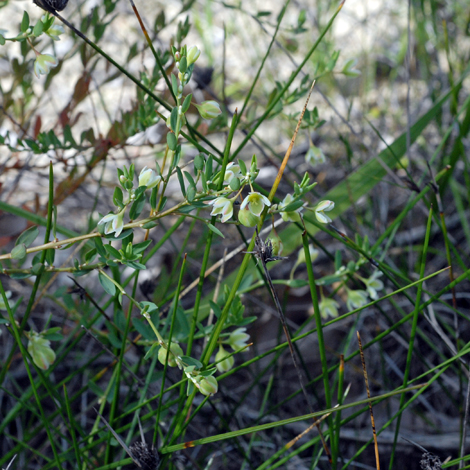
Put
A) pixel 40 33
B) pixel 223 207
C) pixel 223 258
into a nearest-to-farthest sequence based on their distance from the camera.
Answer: pixel 223 207 < pixel 40 33 < pixel 223 258

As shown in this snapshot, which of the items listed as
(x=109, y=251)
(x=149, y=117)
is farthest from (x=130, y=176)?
(x=149, y=117)

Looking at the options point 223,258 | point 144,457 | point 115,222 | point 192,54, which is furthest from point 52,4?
point 144,457

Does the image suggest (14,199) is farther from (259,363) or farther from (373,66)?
(373,66)

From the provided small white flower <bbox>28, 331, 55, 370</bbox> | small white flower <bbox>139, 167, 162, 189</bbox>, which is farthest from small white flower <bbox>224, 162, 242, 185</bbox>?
small white flower <bbox>28, 331, 55, 370</bbox>

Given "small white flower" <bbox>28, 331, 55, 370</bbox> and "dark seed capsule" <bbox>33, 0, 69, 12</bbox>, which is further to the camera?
"small white flower" <bbox>28, 331, 55, 370</bbox>

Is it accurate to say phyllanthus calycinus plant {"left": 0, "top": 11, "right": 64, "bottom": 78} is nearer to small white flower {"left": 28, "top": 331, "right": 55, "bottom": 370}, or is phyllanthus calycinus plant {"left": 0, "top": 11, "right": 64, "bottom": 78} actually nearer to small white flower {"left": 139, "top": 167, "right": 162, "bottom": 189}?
small white flower {"left": 139, "top": 167, "right": 162, "bottom": 189}

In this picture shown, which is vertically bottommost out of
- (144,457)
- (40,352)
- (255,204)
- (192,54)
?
(144,457)

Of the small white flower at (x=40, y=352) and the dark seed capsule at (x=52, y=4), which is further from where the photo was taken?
the small white flower at (x=40, y=352)

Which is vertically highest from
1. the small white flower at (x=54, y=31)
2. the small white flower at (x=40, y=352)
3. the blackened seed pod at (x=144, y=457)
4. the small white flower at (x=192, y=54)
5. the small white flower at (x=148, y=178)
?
the small white flower at (x=54, y=31)

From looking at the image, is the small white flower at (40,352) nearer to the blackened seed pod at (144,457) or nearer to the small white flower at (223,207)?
the blackened seed pod at (144,457)

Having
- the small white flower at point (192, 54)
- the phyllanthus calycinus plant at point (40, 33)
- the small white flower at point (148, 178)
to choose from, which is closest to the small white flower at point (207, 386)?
the small white flower at point (148, 178)

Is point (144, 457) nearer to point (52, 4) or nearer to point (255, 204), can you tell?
point (255, 204)

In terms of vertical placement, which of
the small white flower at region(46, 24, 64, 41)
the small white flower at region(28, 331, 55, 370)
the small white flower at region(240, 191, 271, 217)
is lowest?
the small white flower at region(28, 331, 55, 370)
